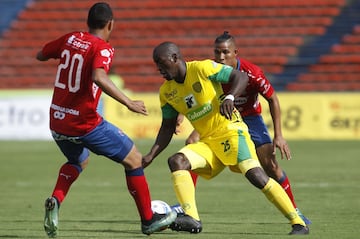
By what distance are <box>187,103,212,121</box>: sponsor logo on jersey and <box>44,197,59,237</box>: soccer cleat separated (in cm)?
146

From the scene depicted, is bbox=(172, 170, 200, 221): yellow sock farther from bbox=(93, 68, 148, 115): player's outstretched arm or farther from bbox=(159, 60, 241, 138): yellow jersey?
bbox=(93, 68, 148, 115): player's outstretched arm

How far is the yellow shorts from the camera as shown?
808cm

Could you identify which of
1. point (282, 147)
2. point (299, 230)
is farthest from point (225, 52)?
point (299, 230)

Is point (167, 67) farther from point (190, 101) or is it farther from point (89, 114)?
point (89, 114)

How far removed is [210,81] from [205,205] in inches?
131

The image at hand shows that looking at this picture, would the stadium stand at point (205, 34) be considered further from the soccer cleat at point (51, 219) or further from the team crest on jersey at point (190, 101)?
the soccer cleat at point (51, 219)

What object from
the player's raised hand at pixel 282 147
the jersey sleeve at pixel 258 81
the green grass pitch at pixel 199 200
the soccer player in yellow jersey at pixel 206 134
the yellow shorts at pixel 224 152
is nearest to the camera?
the soccer player in yellow jersey at pixel 206 134

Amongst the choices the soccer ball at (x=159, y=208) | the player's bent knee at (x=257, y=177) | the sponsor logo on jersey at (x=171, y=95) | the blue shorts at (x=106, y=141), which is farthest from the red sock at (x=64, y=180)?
the player's bent knee at (x=257, y=177)

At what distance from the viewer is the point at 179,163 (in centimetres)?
808

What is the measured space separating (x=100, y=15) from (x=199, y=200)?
4358 millimetres

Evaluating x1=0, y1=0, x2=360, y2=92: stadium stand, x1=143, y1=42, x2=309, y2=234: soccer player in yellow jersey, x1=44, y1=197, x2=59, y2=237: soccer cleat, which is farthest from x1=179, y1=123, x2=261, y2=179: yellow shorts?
x1=0, y1=0, x2=360, y2=92: stadium stand

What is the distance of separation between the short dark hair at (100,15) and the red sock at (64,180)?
1.44 m

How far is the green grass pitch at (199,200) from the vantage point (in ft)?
28.3

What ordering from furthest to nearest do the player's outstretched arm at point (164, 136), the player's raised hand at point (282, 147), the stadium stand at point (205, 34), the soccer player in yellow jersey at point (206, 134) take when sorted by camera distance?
the stadium stand at point (205, 34) → the player's outstretched arm at point (164, 136) → the player's raised hand at point (282, 147) → the soccer player in yellow jersey at point (206, 134)
